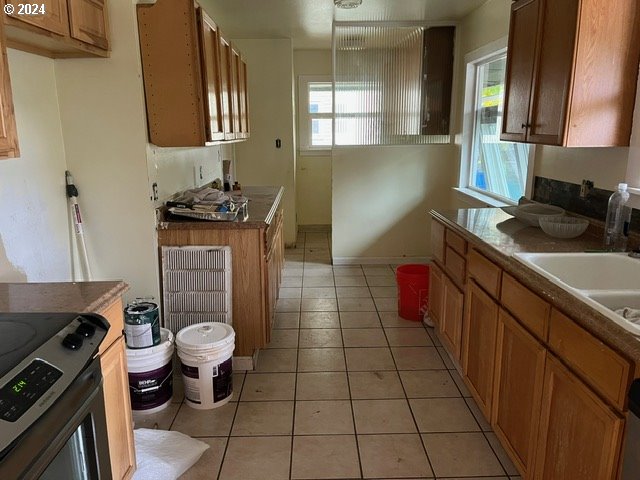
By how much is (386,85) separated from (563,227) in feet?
9.44

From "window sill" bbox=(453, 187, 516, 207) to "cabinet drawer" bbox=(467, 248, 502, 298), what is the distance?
1389mm

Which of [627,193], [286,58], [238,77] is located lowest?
[627,193]

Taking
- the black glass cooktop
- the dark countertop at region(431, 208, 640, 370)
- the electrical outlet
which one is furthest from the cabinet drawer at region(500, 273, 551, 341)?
the black glass cooktop

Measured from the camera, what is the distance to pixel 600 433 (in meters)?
1.27

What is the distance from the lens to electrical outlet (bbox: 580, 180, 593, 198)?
95.2 inches

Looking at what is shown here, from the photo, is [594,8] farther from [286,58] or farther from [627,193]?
[286,58]

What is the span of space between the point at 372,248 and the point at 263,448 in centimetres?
315

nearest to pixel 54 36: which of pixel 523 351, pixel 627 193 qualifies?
pixel 523 351

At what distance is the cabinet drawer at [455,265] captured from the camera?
8.20 feet

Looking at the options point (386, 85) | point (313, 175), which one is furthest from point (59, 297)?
point (313, 175)

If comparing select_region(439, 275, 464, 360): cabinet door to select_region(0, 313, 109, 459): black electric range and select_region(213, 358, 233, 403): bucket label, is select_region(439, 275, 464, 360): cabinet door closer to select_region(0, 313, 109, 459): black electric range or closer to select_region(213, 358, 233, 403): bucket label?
select_region(213, 358, 233, 403): bucket label

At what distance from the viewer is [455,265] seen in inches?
103

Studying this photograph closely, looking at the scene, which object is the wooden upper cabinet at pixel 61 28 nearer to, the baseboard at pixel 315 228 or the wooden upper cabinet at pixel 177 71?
the wooden upper cabinet at pixel 177 71

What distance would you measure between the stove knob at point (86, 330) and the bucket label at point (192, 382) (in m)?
1.14
